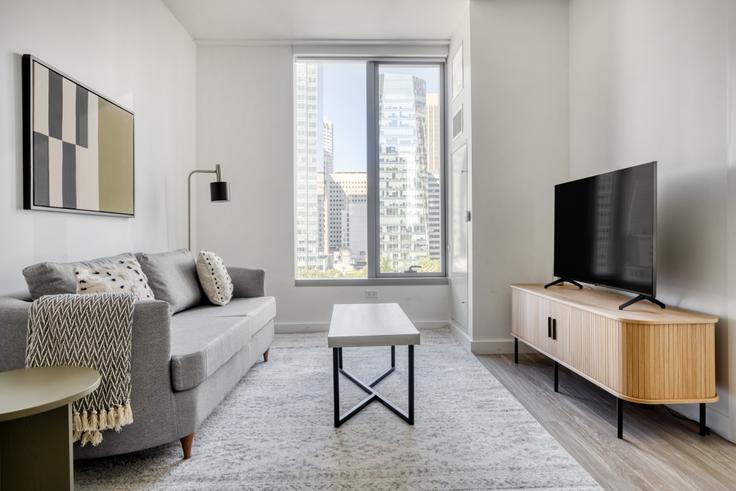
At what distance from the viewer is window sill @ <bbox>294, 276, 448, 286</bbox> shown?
430 centimetres

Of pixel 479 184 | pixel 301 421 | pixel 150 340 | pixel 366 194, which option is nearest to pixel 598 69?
pixel 479 184

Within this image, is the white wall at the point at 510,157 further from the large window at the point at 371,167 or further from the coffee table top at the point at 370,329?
the coffee table top at the point at 370,329

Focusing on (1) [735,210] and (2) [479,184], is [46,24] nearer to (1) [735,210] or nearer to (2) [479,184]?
(2) [479,184]

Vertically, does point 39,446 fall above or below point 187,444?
above

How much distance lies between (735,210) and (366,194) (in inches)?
121

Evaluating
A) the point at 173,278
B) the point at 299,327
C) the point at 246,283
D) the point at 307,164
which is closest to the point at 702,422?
the point at 246,283

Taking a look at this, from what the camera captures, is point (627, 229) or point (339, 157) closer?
point (627, 229)

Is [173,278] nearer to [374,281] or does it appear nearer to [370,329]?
[370,329]

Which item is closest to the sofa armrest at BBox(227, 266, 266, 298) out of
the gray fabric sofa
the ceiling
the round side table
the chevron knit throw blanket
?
the gray fabric sofa

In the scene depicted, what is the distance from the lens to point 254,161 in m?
4.27

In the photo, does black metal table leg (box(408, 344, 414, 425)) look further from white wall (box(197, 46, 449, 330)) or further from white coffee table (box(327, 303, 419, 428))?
white wall (box(197, 46, 449, 330))

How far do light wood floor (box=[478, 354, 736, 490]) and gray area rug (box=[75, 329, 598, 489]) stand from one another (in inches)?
4.4

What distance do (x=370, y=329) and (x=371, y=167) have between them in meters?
2.58

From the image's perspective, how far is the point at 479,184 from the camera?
11.5 feet
